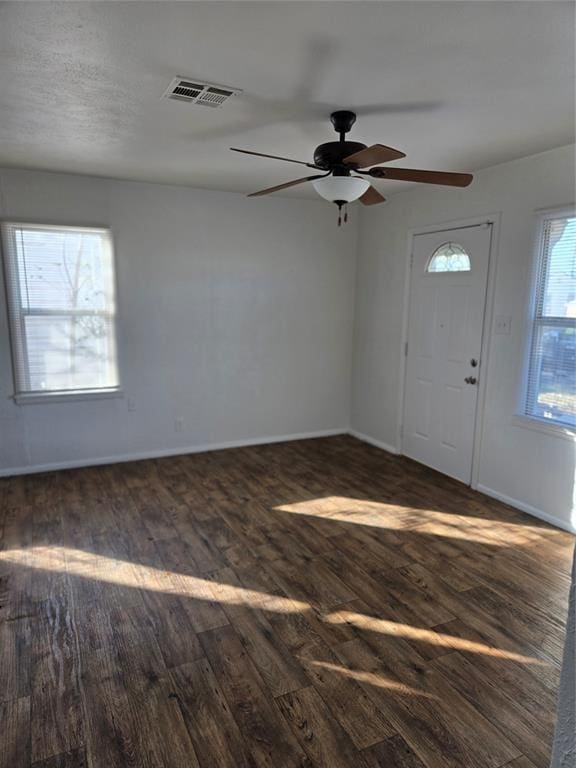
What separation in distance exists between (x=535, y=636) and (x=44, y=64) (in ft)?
11.3

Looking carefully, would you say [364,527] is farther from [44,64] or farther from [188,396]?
[44,64]

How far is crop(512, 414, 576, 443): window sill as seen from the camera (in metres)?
3.21

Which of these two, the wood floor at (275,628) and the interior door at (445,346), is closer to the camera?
the wood floor at (275,628)

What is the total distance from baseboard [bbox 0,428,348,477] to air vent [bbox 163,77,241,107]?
10.5 ft

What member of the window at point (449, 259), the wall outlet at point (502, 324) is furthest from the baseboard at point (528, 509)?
the window at point (449, 259)

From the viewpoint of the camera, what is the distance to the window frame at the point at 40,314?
388 cm

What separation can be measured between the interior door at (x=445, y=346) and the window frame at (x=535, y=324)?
41cm

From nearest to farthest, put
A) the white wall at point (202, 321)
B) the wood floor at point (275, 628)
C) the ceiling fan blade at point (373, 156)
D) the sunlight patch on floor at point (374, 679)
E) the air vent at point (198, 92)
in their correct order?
the wood floor at point (275, 628), the sunlight patch on floor at point (374, 679), the ceiling fan blade at point (373, 156), the air vent at point (198, 92), the white wall at point (202, 321)

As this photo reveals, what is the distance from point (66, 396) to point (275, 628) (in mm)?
2939

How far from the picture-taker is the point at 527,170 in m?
3.37

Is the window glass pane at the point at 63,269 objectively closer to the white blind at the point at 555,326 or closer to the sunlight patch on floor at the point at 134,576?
the sunlight patch on floor at the point at 134,576

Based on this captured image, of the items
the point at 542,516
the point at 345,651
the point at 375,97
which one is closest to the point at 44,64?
the point at 375,97

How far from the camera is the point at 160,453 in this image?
4684 millimetres

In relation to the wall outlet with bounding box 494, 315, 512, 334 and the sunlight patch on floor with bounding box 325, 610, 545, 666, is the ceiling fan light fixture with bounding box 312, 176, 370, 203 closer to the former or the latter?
the wall outlet with bounding box 494, 315, 512, 334
